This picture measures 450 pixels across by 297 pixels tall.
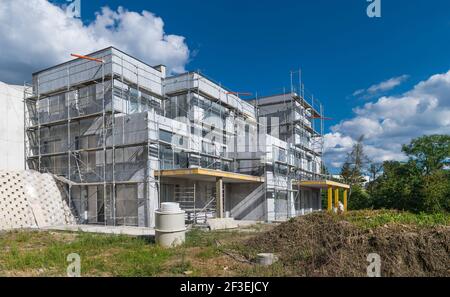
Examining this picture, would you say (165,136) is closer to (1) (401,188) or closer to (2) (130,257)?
(2) (130,257)

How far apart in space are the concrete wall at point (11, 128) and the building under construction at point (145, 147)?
0.54m

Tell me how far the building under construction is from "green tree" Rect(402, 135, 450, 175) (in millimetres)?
9251

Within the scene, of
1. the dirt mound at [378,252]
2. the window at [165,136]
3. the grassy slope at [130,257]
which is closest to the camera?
the dirt mound at [378,252]

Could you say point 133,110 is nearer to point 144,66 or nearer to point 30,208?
point 144,66

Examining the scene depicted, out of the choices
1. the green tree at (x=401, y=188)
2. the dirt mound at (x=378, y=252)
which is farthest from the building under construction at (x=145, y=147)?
the dirt mound at (x=378, y=252)

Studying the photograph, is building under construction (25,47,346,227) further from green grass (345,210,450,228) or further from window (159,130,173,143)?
green grass (345,210,450,228)

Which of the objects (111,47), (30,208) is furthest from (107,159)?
(111,47)

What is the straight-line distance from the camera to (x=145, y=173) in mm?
18375

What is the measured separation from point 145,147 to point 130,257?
9.92 metres

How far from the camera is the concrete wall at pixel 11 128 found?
21036 millimetres

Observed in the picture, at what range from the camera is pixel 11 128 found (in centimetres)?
2166

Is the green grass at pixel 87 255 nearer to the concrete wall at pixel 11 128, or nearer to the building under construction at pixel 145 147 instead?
the building under construction at pixel 145 147

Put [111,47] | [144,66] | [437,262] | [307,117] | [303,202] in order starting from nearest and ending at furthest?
1. [437,262]
2. [111,47]
3. [144,66]
4. [303,202]
5. [307,117]
